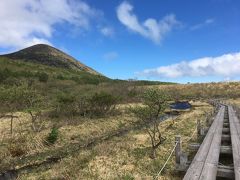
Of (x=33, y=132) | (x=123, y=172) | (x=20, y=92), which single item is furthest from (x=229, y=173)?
(x=20, y=92)

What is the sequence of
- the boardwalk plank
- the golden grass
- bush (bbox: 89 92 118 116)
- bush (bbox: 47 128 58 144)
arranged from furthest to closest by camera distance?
bush (bbox: 89 92 118 116), bush (bbox: 47 128 58 144), the golden grass, the boardwalk plank

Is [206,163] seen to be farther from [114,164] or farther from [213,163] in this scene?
[114,164]

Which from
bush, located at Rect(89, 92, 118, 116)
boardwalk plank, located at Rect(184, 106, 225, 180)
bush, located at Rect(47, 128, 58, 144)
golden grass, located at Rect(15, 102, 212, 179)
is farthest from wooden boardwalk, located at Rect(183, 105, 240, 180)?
bush, located at Rect(89, 92, 118, 116)

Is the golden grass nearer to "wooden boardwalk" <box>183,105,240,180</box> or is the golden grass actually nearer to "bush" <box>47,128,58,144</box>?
"wooden boardwalk" <box>183,105,240,180</box>

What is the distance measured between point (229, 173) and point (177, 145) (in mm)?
3134

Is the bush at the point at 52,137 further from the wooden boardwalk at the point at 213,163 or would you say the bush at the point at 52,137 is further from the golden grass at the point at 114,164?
the wooden boardwalk at the point at 213,163

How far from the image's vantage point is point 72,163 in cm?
1656

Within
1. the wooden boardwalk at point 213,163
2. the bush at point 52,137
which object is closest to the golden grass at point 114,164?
the wooden boardwalk at point 213,163

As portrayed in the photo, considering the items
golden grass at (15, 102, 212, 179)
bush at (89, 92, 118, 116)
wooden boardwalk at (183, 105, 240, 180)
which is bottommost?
golden grass at (15, 102, 212, 179)

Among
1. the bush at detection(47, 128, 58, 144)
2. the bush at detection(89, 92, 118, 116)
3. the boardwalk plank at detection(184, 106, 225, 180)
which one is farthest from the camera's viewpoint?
the bush at detection(89, 92, 118, 116)

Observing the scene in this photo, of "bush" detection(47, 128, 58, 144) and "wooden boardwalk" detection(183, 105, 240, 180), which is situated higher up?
"wooden boardwalk" detection(183, 105, 240, 180)

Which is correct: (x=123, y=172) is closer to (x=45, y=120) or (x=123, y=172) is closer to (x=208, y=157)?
(x=208, y=157)

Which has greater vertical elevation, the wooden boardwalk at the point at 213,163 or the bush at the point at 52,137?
the wooden boardwalk at the point at 213,163

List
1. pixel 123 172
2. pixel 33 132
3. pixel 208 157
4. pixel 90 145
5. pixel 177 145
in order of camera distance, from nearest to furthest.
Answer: pixel 208 157 < pixel 177 145 < pixel 123 172 < pixel 90 145 < pixel 33 132
